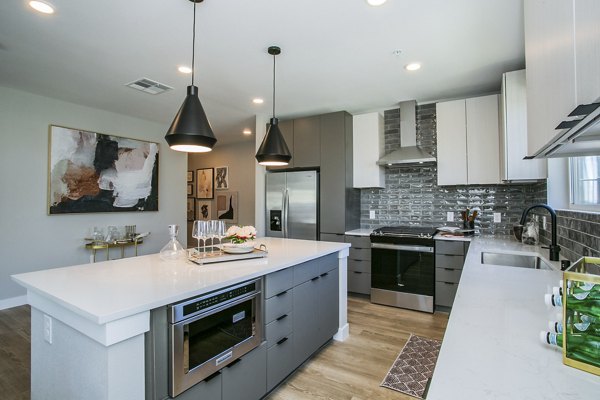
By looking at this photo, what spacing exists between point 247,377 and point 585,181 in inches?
99.3

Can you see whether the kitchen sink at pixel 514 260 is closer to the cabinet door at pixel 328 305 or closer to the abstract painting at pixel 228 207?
the cabinet door at pixel 328 305

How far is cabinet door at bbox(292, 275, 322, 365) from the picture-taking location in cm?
214

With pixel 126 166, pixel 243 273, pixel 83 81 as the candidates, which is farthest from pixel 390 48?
pixel 126 166

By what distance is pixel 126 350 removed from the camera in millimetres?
1149

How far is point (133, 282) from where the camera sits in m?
1.47

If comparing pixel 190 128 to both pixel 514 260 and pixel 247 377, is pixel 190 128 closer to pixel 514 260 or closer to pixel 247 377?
pixel 247 377

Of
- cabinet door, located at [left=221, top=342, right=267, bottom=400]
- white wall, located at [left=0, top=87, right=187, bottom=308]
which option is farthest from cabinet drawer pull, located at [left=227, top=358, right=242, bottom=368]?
white wall, located at [left=0, top=87, right=187, bottom=308]

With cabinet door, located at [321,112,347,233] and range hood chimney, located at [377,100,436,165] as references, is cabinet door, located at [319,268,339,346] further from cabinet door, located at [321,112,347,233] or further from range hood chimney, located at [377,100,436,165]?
range hood chimney, located at [377,100,436,165]

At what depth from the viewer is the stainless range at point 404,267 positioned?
3420 millimetres

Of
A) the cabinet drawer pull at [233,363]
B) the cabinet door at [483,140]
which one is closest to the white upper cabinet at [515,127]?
the cabinet door at [483,140]

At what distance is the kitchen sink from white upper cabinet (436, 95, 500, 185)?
3.87 feet

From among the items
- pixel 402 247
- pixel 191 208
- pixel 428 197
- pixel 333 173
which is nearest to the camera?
pixel 402 247

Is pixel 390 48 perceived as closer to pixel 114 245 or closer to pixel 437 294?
pixel 437 294

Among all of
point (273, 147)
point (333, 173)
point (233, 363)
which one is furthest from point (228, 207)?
point (233, 363)
